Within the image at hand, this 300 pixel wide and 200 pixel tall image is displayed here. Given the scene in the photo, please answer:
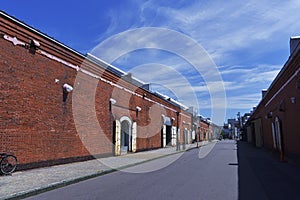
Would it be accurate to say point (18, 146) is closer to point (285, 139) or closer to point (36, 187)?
point (36, 187)

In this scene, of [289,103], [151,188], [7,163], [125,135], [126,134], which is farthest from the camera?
[126,134]

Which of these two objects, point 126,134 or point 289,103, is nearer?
point 289,103

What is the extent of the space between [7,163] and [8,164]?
0.16 ft

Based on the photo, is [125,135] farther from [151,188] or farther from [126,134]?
[151,188]

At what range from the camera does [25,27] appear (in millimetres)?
10938

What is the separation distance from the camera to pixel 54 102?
12531mm

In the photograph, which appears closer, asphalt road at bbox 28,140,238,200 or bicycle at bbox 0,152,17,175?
asphalt road at bbox 28,140,238,200

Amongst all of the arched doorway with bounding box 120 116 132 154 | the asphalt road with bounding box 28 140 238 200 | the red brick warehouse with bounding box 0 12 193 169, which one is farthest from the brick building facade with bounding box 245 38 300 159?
the arched doorway with bounding box 120 116 132 154

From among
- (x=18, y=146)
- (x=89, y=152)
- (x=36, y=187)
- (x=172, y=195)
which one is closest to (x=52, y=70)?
(x=18, y=146)

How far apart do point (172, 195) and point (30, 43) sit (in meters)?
8.21

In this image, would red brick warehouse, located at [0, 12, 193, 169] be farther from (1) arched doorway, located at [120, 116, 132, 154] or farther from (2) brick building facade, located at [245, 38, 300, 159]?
(2) brick building facade, located at [245, 38, 300, 159]

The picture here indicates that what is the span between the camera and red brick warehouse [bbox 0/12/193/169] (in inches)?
401

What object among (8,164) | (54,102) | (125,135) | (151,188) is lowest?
(151,188)

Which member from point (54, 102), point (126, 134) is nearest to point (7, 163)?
point (54, 102)
